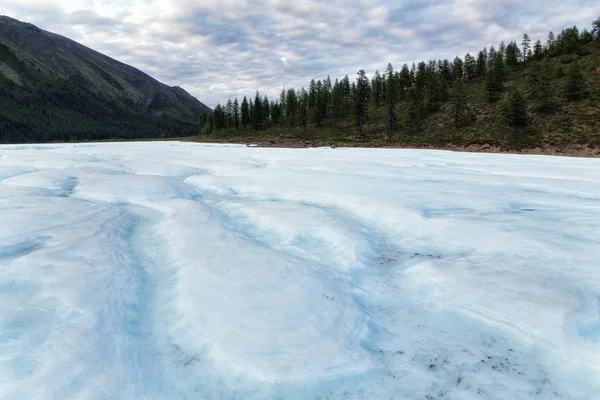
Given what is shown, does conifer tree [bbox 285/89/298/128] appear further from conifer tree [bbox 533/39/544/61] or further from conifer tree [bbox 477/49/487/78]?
conifer tree [bbox 533/39/544/61]

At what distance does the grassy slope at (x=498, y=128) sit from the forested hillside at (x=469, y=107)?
0.15 meters

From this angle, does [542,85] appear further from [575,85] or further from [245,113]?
[245,113]

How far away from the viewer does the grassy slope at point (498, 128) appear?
5256 cm

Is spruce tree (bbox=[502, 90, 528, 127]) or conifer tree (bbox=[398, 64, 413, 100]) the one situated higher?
conifer tree (bbox=[398, 64, 413, 100])

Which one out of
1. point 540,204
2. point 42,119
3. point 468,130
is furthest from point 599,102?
point 42,119

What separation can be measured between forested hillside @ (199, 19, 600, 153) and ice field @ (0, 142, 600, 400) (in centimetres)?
5664

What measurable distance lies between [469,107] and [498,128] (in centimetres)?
1404

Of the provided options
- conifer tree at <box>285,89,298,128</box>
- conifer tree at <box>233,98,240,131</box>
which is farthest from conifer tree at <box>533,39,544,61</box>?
conifer tree at <box>233,98,240,131</box>

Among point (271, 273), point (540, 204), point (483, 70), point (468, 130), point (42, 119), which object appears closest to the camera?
point (271, 273)

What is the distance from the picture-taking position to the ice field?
130 inches

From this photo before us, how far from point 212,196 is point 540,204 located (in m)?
9.95

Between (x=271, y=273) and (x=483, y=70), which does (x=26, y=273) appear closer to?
(x=271, y=273)

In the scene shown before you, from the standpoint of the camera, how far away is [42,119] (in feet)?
593

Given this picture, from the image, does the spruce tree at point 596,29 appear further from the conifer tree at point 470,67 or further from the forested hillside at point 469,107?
the conifer tree at point 470,67
